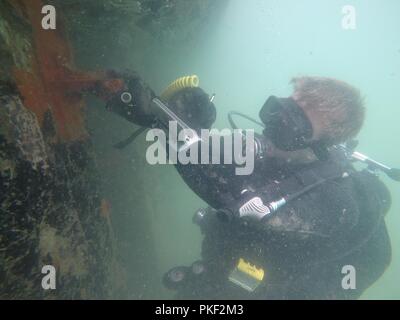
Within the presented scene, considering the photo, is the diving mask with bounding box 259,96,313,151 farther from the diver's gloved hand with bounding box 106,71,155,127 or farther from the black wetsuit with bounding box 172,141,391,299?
the diver's gloved hand with bounding box 106,71,155,127

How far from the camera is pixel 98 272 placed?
3.48 m

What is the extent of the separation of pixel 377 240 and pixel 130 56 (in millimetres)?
4605

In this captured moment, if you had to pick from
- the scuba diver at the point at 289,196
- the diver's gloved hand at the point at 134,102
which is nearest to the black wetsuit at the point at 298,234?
the scuba diver at the point at 289,196

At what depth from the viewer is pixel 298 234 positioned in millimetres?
2850

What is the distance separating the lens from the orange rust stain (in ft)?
8.25

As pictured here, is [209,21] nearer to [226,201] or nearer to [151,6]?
[151,6]

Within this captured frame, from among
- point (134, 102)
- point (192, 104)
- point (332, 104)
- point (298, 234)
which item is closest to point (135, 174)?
point (192, 104)

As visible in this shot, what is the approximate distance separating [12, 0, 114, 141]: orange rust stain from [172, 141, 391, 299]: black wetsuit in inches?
46.3

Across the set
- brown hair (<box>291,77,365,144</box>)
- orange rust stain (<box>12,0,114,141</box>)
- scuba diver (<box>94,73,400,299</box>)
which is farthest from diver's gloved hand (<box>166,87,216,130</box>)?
brown hair (<box>291,77,365,144</box>)

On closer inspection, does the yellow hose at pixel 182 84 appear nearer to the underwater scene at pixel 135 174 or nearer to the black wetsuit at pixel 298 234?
the underwater scene at pixel 135 174

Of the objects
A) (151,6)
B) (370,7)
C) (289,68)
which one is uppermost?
(289,68)

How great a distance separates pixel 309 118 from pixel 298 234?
3.61ft
